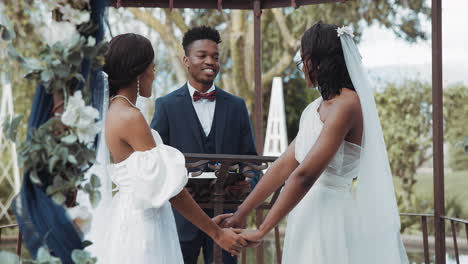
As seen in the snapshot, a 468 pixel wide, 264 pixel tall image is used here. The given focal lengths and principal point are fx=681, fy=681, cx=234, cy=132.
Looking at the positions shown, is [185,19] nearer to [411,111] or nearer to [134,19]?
[134,19]

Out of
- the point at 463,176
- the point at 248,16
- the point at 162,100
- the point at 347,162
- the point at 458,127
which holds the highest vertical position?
the point at 248,16

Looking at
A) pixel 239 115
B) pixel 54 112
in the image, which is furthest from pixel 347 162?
pixel 54 112

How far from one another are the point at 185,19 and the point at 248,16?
1.28 m

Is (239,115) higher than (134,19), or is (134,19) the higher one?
(134,19)

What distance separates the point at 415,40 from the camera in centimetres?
1238

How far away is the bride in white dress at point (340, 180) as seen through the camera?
2844 millimetres

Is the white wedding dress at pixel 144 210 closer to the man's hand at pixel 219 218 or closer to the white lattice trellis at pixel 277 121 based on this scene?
the man's hand at pixel 219 218

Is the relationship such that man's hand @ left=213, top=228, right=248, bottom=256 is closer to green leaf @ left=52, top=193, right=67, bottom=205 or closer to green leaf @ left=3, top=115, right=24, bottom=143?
green leaf @ left=52, top=193, right=67, bottom=205

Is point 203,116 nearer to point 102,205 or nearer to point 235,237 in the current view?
point 235,237

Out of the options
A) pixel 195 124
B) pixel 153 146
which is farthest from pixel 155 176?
pixel 195 124

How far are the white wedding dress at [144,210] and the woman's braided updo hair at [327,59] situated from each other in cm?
74

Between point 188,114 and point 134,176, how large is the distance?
5.04 ft

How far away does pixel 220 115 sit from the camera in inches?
158

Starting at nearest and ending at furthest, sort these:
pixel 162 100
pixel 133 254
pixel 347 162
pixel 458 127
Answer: pixel 133 254 < pixel 347 162 < pixel 162 100 < pixel 458 127
